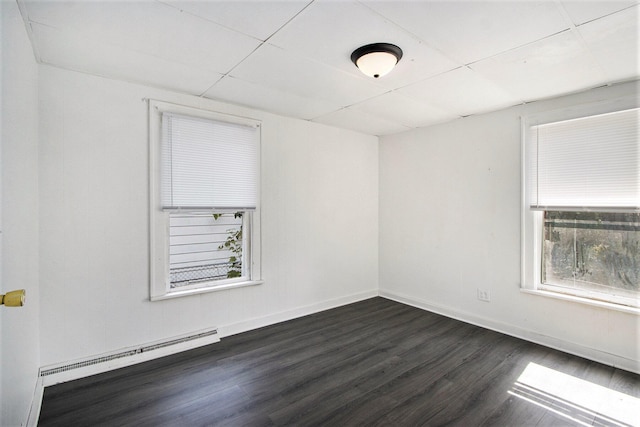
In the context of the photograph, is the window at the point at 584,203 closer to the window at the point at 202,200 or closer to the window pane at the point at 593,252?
the window pane at the point at 593,252

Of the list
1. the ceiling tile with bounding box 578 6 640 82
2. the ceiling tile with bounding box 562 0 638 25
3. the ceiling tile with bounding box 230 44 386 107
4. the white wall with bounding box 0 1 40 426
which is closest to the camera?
the white wall with bounding box 0 1 40 426

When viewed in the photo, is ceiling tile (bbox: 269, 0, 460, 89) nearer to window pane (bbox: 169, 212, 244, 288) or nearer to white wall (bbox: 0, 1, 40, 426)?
white wall (bbox: 0, 1, 40, 426)

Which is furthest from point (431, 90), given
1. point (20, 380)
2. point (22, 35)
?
point (20, 380)

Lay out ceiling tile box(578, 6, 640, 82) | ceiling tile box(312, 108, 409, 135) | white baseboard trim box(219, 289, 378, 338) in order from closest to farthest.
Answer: ceiling tile box(578, 6, 640, 82)
white baseboard trim box(219, 289, 378, 338)
ceiling tile box(312, 108, 409, 135)

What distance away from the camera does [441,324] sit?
12.0 feet

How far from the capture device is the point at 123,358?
267 centimetres

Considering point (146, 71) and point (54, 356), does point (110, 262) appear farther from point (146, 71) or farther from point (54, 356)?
point (146, 71)

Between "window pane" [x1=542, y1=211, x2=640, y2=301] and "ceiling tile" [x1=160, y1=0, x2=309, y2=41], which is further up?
"ceiling tile" [x1=160, y1=0, x2=309, y2=41]

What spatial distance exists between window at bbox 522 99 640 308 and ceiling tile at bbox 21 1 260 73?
2897 millimetres

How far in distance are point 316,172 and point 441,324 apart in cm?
235

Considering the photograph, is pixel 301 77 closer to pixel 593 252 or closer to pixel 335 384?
pixel 335 384

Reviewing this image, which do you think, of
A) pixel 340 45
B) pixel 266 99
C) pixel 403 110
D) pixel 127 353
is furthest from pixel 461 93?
pixel 127 353

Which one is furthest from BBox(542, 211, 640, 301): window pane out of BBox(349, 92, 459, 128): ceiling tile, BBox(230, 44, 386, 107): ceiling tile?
BBox(230, 44, 386, 107): ceiling tile

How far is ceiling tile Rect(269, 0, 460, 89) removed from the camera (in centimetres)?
175
